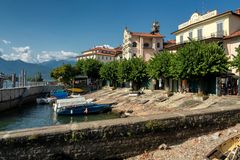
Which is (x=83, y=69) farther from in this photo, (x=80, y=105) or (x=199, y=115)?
(x=199, y=115)

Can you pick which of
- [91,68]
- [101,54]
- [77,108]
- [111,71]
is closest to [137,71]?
[111,71]

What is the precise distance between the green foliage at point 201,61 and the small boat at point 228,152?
24336mm

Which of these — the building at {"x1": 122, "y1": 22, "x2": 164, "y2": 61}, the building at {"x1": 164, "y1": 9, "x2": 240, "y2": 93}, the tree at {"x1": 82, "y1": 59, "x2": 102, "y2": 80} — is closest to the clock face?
the building at {"x1": 164, "y1": 9, "x2": 240, "y2": 93}

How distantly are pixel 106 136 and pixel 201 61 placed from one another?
2636cm

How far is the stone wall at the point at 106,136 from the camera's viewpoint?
856 centimetres

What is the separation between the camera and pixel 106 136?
9562 millimetres

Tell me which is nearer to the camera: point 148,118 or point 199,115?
point 148,118

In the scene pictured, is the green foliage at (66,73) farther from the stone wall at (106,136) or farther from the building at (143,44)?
the stone wall at (106,136)

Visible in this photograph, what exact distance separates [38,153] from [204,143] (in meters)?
6.93

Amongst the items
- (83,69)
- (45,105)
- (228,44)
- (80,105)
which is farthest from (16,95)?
(228,44)

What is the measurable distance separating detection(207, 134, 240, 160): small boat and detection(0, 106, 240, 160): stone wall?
245 cm

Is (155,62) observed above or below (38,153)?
above

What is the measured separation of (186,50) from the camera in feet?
112

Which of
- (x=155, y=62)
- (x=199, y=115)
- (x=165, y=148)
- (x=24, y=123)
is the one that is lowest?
(x=24, y=123)
